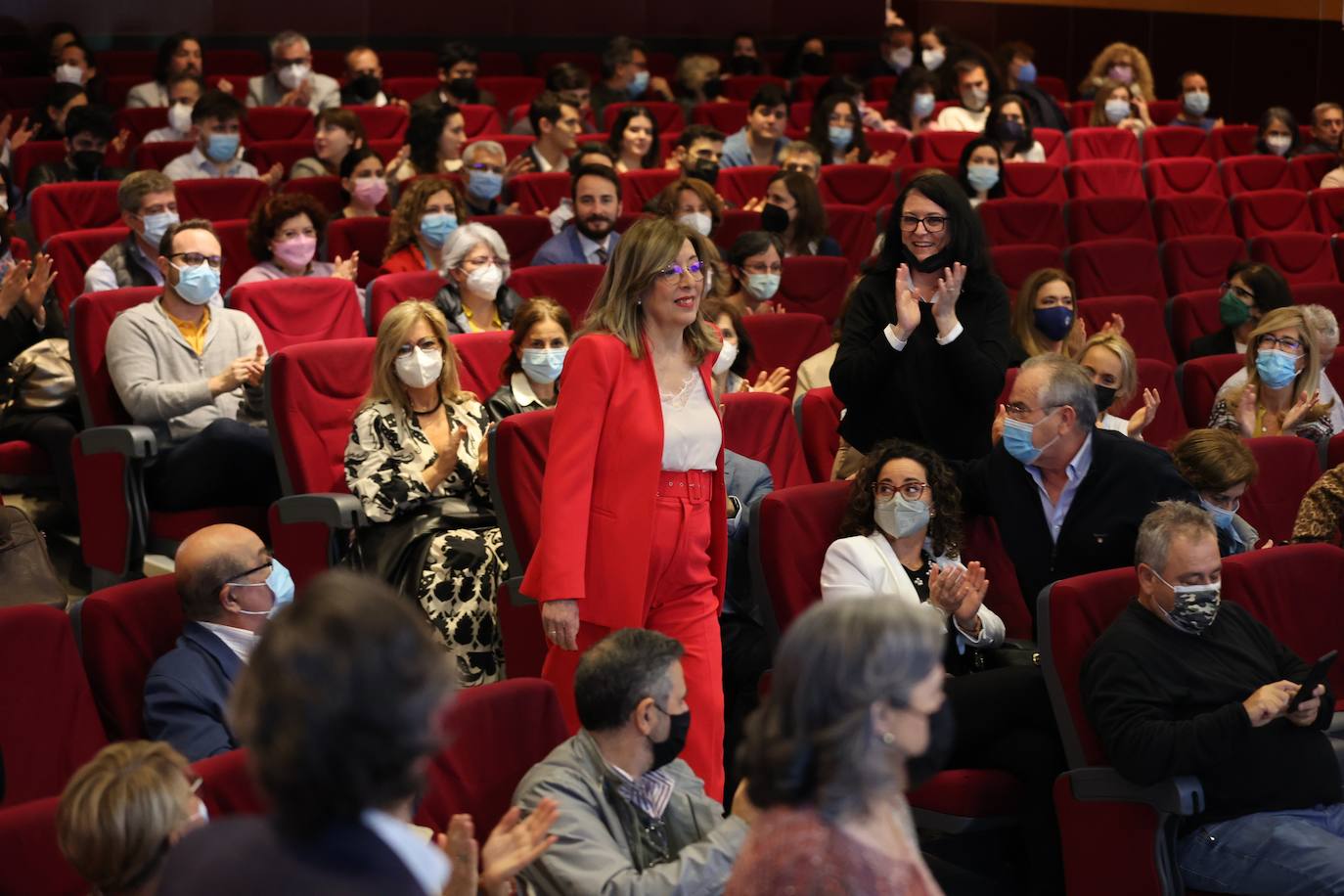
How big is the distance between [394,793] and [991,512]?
2.25 m

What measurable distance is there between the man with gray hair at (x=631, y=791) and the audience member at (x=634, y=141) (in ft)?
16.0

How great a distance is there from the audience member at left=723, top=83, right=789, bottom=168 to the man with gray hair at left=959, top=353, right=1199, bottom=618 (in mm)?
4260

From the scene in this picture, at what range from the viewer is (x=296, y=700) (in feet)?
3.82

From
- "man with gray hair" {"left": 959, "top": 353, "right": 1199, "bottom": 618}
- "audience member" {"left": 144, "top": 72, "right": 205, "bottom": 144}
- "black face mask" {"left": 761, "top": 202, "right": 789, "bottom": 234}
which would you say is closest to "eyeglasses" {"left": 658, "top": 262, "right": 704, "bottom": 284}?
"man with gray hair" {"left": 959, "top": 353, "right": 1199, "bottom": 618}

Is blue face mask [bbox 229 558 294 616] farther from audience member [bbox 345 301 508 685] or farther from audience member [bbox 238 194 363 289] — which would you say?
audience member [bbox 238 194 363 289]

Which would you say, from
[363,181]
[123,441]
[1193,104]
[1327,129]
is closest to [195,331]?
[123,441]

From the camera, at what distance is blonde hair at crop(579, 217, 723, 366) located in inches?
106

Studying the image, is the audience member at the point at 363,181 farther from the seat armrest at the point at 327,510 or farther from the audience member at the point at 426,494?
the seat armrest at the point at 327,510

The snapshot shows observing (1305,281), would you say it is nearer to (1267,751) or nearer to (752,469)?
(752,469)

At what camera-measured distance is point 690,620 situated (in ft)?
9.04

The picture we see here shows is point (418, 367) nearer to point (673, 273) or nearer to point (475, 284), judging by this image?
point (475, 284)

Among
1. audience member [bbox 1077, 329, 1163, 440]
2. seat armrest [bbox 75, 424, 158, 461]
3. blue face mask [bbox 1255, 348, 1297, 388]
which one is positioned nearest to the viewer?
seat armrest [bbox 75, 424, 158, 461]

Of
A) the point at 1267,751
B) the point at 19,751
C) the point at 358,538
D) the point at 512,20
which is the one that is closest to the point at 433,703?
the point at 19,751

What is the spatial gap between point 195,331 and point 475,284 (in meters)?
0.80
